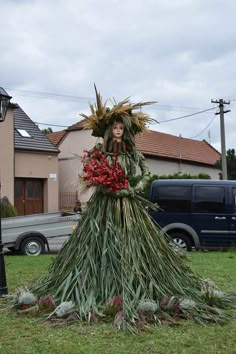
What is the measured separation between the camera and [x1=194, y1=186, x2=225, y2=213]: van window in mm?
15234

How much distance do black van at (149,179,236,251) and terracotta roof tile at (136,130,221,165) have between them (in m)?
20.5

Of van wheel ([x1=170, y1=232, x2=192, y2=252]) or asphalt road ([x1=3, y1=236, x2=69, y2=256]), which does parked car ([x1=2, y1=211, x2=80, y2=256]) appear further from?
van wheel ([x1=170, y1=232, x2=192, y2=252])

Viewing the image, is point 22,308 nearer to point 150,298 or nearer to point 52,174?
point 150,298

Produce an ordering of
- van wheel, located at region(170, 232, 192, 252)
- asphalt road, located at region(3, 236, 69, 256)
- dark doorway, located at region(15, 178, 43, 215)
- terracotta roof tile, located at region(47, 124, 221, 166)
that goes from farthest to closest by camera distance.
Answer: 1. terracotta roof tile, located at region(47, 124, 221, 166)
2. dark doorway, located at region(15, 178, 43, 215)
3. asphalt road, located at region(3, 236, 69, 256)
4. van wheel, located at region(170, 232, 192, 252)

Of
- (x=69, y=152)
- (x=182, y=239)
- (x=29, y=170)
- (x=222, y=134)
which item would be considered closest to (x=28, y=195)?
(x=29, y=170)

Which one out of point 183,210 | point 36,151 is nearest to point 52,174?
point 36,151

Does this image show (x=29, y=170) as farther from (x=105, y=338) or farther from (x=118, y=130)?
(x=105, y=338)

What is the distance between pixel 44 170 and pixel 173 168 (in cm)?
1282

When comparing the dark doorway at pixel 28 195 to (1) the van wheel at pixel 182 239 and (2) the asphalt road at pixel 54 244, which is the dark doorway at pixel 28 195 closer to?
(2) the asphalt road at pixel 54 244

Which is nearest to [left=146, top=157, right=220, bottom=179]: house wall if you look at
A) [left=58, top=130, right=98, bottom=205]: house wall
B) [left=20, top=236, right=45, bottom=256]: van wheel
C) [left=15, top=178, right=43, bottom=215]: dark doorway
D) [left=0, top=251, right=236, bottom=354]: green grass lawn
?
[left=58, top=130, right=98, bottom=205]: house wall

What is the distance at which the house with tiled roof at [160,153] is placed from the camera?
32969mm

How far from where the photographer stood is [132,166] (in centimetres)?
680

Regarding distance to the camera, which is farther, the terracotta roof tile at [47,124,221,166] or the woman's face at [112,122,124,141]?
the terracotta roof tile at [47,124,221,166]

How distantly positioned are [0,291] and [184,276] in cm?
258
